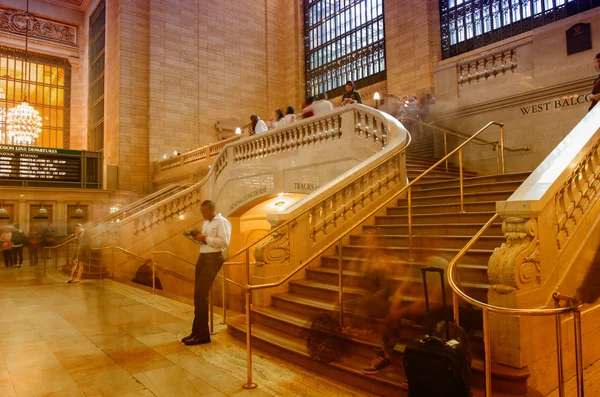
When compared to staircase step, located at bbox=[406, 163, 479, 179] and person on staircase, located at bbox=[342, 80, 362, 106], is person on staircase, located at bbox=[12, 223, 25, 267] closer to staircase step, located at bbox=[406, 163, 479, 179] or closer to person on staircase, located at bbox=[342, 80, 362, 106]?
person on staircase, located at bbox=[342, 80, 362, 106]

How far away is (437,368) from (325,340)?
5.78 ft

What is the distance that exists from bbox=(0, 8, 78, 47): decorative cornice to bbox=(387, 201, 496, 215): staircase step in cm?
2558

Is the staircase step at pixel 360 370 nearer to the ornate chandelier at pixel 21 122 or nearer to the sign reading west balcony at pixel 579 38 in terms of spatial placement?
the sign reading west balcony at pixel 579 38

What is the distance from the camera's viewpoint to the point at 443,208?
24.0 feet

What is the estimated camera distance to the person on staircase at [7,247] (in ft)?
48.1

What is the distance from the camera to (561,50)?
1033cm

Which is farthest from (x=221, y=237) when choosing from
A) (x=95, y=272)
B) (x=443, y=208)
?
(x=95, y=272)

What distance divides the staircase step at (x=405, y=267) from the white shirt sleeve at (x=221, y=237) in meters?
1.83

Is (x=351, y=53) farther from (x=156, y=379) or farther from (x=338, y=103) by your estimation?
(x=156, y=379)

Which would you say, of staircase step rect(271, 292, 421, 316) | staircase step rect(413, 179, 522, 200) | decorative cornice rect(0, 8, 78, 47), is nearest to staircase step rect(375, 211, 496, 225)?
staircase step rect(413, 179, 522, 200)

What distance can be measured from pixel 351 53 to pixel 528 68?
1238 centimetres

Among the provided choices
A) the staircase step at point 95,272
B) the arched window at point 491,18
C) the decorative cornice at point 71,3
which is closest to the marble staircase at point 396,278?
the staircase step at point 95,272

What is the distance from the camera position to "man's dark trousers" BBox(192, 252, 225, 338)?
5.57m

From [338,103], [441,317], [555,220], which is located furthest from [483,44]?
[441,317]
